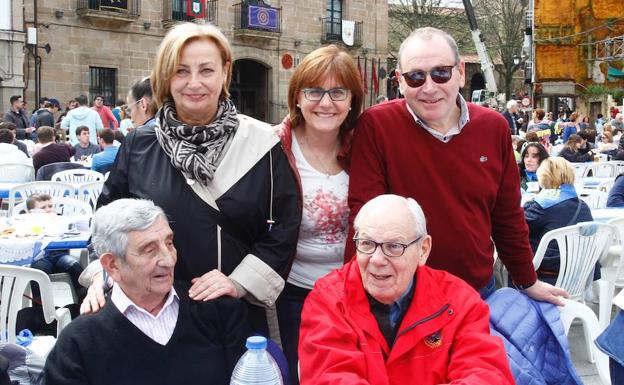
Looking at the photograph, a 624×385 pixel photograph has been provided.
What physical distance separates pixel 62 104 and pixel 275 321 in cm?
1944

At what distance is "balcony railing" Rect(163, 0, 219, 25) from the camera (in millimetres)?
22641

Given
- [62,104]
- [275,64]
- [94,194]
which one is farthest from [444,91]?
[275,64]

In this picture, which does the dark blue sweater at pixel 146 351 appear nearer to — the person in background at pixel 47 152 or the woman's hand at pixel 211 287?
the woman's hand at pixel 211 287

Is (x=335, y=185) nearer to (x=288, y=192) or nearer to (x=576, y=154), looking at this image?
(x=288, y=192)

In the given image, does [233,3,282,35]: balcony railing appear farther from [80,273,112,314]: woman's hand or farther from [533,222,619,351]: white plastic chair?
[80,273,112,314]: woman's hand

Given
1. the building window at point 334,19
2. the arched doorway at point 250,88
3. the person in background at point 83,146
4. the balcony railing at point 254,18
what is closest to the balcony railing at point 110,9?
the balcony railing at point 254,18

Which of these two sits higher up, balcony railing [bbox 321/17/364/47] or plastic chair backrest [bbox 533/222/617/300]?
balcony railing [bbox 321/17/364/47]

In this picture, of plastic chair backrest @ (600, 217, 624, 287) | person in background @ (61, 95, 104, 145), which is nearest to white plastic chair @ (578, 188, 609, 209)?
plastic chair backrest @ (600, 217, 624, 287)

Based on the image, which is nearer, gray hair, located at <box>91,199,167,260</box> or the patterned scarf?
gray hair, located at <box>91,199,167,260</box>

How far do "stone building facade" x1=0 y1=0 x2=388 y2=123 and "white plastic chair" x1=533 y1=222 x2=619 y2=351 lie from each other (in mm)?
12878

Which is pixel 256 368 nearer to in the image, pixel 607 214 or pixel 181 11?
pixel 607 214

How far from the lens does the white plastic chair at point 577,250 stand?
4.54 meters

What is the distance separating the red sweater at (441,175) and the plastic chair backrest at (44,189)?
18.3ft

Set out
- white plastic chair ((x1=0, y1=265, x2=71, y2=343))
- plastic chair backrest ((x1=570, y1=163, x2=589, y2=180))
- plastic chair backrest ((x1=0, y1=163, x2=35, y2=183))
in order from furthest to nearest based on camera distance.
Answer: plastic chair backrest ((x1=570, y1=163, x2=589, y2=180)) → plastic chair backrest ((x1=0, y1=163, x2=35, y2=183)) → white plastic chair ((x1=0, y1=265, x2=71, y2=343))
